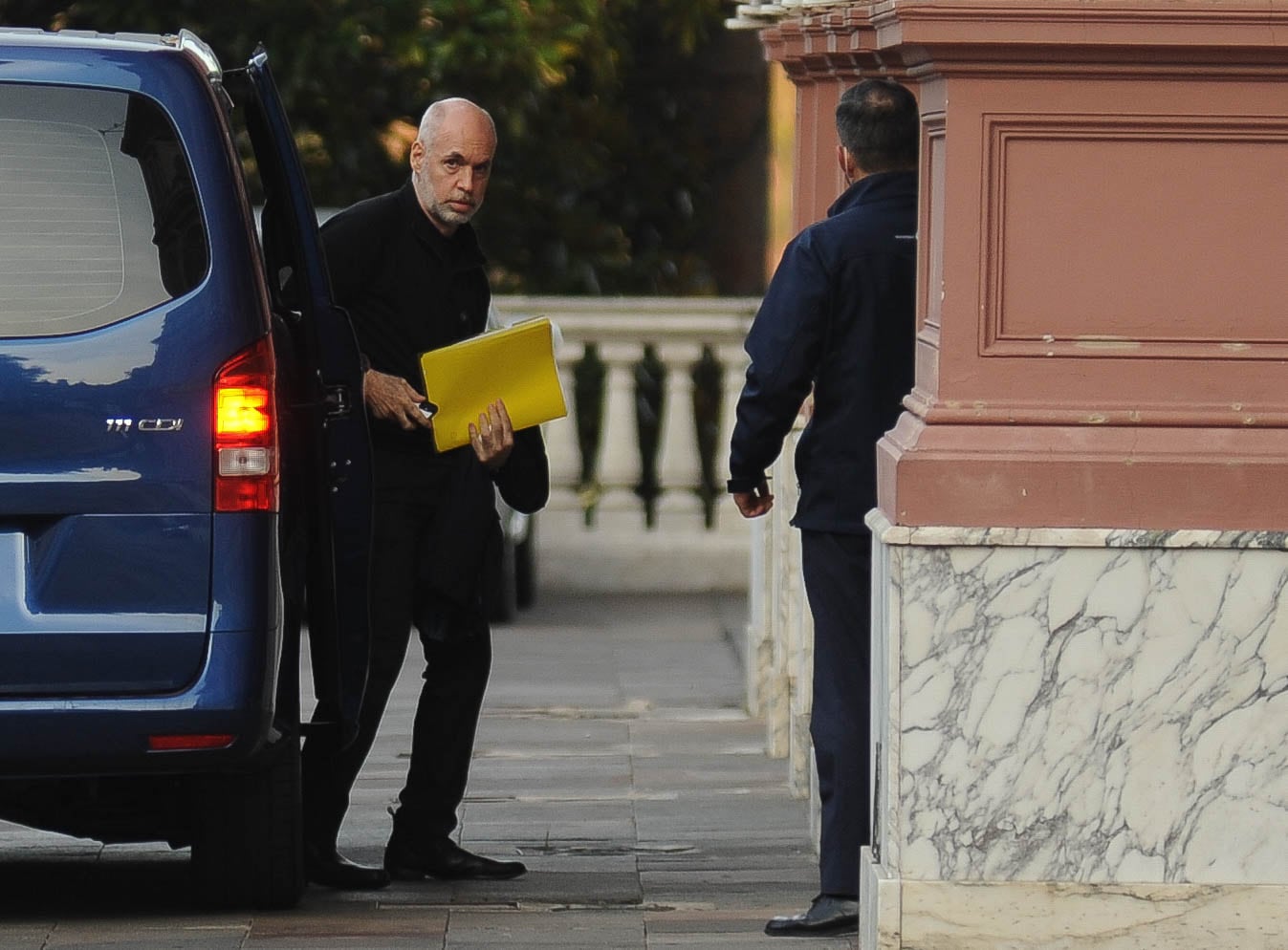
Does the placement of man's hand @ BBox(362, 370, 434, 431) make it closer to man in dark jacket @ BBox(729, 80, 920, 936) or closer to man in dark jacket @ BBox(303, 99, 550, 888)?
man in dark jacket @ BBox(303, 99, 550, 888)

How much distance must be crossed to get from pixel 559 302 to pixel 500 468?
744cm

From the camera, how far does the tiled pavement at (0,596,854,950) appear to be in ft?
20.4

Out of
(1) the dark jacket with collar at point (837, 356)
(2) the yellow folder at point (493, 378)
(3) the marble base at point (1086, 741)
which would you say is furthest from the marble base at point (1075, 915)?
(2) the yellow folder at point (493, 378)

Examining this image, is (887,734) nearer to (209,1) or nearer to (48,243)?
(48,243)

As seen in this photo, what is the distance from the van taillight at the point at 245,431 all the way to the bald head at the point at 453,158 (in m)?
0.97

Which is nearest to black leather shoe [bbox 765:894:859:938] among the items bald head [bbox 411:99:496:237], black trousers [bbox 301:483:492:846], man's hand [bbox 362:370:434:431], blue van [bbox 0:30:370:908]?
black trousers [bbox 301:483:492:846]

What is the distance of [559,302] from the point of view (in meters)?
14.2

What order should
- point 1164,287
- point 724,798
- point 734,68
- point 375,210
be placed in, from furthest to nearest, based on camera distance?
1. point 734,68
2. point 724,798
3. point 375,210
4. point 1164,287

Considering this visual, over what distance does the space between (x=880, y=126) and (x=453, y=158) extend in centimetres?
98

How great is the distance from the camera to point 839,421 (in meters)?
6.27

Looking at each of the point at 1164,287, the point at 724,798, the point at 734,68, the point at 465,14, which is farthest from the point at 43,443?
the point at 734,68

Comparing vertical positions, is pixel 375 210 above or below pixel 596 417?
above

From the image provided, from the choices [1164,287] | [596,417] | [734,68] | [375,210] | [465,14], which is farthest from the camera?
[734,68]

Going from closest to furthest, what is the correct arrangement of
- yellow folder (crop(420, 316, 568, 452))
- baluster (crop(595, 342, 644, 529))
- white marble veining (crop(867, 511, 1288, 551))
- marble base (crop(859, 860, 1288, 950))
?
white marble veining (crop(867, 511, 1288, 551)) → marble base (crop(859, 860, 1288, 950)) → yellow folder (crop(420, 316, 568, 452)) → baluster (crop(595, 342, 644, 529))
